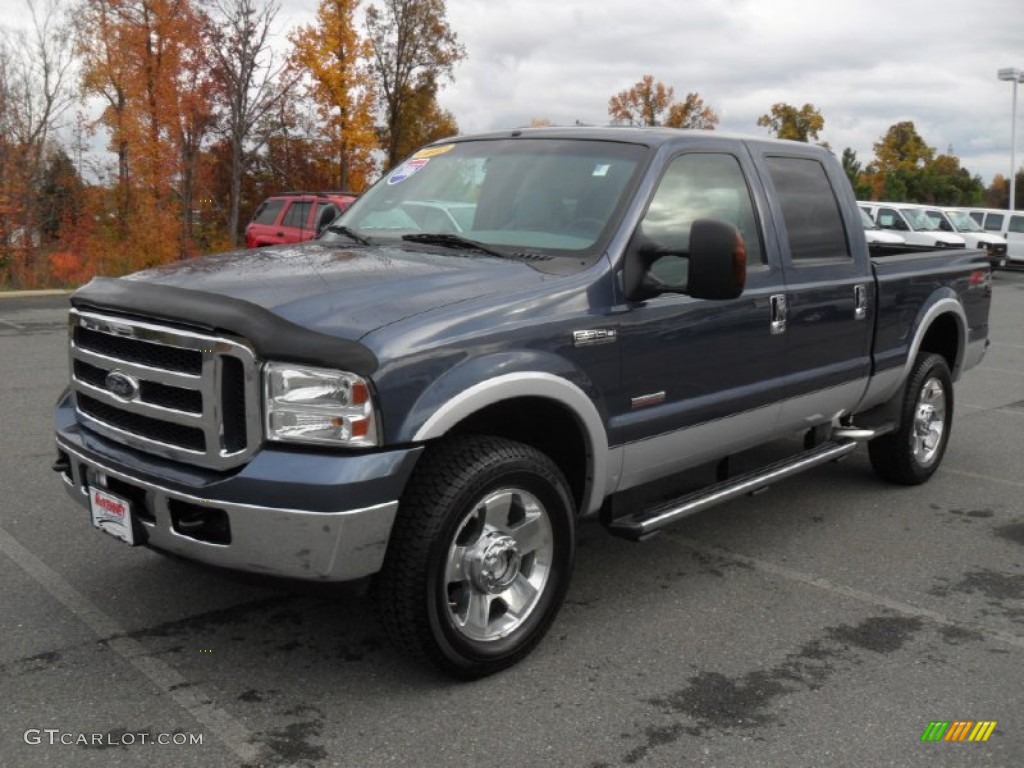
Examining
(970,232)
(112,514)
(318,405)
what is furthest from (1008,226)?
(112,514)

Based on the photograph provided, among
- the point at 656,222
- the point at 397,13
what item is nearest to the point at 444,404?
the point at 656,222

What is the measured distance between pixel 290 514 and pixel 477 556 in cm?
72

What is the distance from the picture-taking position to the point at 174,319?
10.8ft

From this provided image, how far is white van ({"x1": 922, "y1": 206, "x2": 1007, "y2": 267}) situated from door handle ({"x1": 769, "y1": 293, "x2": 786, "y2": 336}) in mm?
24595

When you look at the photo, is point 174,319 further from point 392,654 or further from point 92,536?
point 92,536

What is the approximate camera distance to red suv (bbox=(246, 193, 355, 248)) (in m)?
18.3

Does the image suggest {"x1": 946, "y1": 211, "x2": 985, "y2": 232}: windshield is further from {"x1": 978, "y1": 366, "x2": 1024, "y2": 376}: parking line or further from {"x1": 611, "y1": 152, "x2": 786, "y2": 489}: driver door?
{"x1": 611, "y1": 152, "x2": 786, "y2": 489}: driver door

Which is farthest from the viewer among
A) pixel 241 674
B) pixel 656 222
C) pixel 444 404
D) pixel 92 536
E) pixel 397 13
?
pixel 397 13

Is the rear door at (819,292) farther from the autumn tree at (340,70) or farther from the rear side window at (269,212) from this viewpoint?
the autumn tree at (340,70)

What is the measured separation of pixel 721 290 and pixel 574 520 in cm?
100

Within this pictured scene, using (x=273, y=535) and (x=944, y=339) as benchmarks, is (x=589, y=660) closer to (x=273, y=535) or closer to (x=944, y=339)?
(x=273, y=535)

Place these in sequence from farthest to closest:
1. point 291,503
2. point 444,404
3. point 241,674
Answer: point 241,674 < point 444,404 < point 291,503

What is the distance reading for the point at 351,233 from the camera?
4.70 metres

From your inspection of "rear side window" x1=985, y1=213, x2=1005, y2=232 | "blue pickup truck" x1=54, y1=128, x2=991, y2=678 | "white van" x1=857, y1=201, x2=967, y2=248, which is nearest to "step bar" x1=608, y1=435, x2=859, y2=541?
"blue pickup truck" x1=54, y1=128, x2=991, y2=678
